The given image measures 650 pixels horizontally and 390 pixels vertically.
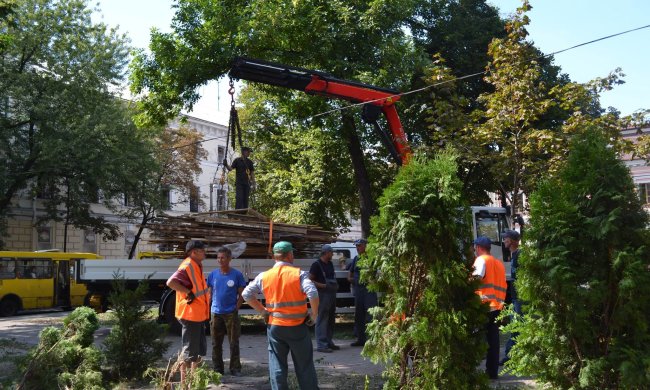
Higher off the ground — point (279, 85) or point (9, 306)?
point (279, 85)

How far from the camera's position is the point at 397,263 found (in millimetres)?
6160

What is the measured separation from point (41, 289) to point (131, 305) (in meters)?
20.2

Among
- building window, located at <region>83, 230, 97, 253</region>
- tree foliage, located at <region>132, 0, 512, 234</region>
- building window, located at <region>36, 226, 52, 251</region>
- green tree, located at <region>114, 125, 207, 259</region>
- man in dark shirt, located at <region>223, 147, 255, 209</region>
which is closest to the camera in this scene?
man in dark shirt, located at <region>223, 147, 255, 209</region>

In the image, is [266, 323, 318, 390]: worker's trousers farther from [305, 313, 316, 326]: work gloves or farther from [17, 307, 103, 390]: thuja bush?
[17, 307, 103, 390]: thuja bush

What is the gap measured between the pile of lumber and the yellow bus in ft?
45.0

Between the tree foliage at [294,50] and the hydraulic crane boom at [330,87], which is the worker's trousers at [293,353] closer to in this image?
the hydraulic crane boom at [330,87]

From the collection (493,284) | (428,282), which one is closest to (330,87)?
(493,284)

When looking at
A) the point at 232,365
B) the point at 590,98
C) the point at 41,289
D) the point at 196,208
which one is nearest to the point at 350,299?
the point at 232,365

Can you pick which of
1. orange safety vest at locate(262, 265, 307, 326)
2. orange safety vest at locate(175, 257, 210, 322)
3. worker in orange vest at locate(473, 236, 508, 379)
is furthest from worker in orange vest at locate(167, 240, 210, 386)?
worker in orange vest at locate(473, 236, 508, 379)

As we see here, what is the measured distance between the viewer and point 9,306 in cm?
2589

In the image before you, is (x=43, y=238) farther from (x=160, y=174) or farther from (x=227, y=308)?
(x=227, y=308)

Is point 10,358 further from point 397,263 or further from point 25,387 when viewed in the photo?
point 397,263

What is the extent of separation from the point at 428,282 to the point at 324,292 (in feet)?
20.1

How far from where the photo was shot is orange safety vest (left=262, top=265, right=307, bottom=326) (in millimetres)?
6742
